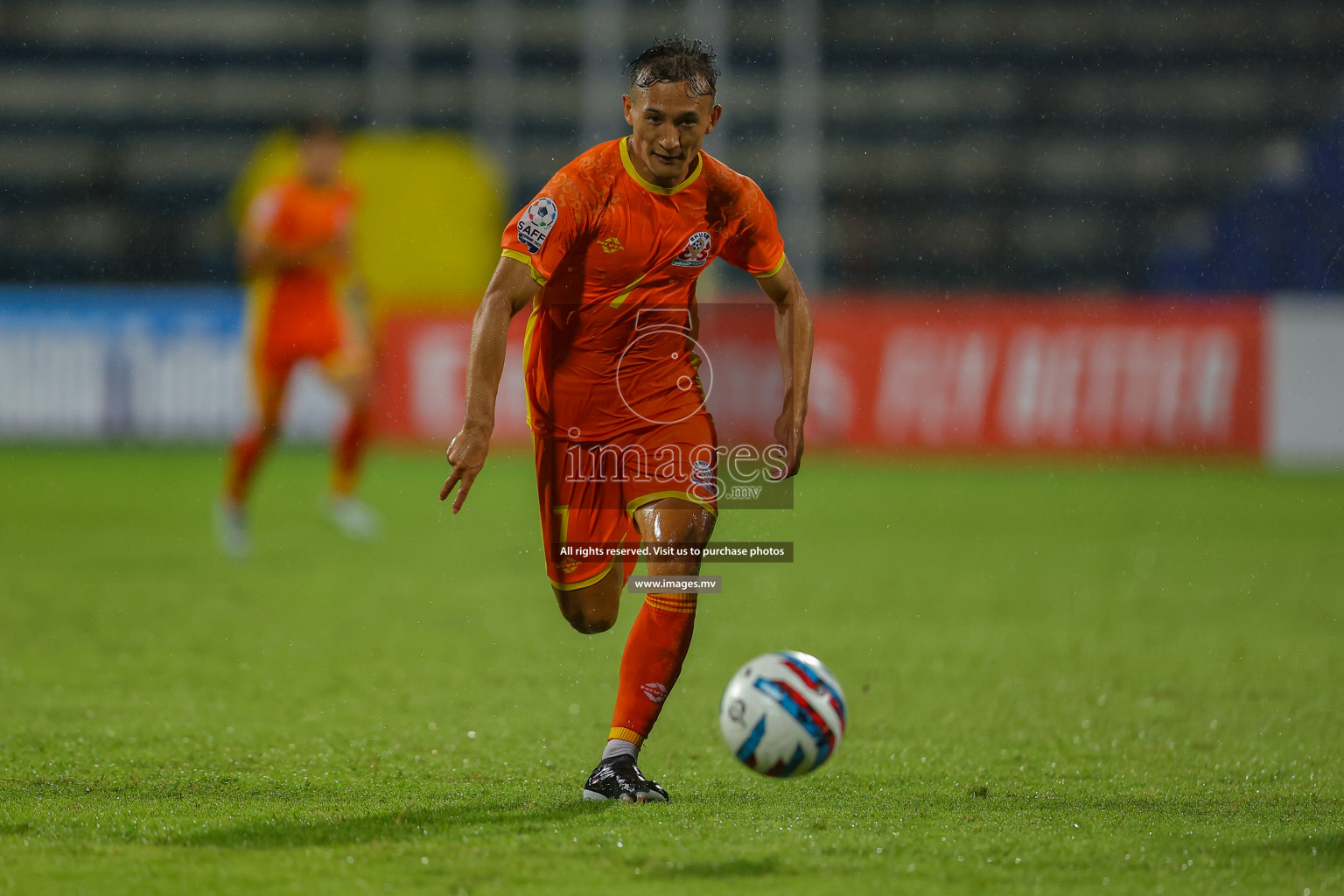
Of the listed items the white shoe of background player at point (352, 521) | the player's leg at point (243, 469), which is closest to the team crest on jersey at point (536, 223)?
the player's leg at point (243, 469)

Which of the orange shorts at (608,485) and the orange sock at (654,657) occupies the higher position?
the orange shorts at (608,485)

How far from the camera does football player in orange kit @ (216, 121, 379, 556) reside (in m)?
9.77

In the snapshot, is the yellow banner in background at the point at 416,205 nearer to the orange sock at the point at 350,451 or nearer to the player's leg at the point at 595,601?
the orange sock at the point at 350,451

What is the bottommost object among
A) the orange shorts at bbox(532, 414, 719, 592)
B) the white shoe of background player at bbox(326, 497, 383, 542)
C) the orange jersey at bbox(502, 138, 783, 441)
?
the white shoe of background player at bbox(326, 497, 383, 542)

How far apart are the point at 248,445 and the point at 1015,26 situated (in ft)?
47.1

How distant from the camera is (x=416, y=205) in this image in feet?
66.1

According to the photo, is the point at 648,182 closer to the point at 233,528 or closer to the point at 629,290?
the point at 629,290

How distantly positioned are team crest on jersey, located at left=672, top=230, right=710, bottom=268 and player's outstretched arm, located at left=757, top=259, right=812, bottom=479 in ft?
0.73

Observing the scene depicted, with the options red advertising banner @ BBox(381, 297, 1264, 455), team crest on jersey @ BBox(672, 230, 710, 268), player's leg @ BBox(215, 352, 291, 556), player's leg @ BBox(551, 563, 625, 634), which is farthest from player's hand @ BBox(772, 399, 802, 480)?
red advertising banner @ BBox(381, 297, 1264, 455)

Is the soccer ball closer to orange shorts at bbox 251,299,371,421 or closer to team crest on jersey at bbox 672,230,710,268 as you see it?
team crest on jersey at bbox 672,230,710,268

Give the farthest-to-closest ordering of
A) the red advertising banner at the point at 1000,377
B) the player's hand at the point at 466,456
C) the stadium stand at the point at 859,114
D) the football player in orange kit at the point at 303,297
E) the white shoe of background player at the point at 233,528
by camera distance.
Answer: the stadium stand at the point at 859,114, the red advertising banner at the point at 1000,377, the football player in orange kit at the point at 303,297, the white shoe of background player at the point at 233,528, the player's hand at the point at 466,456

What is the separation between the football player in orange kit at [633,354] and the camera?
4.03 m

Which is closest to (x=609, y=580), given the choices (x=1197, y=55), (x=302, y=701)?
(x=302, y=701)

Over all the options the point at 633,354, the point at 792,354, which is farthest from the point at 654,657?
the point at 792,354
